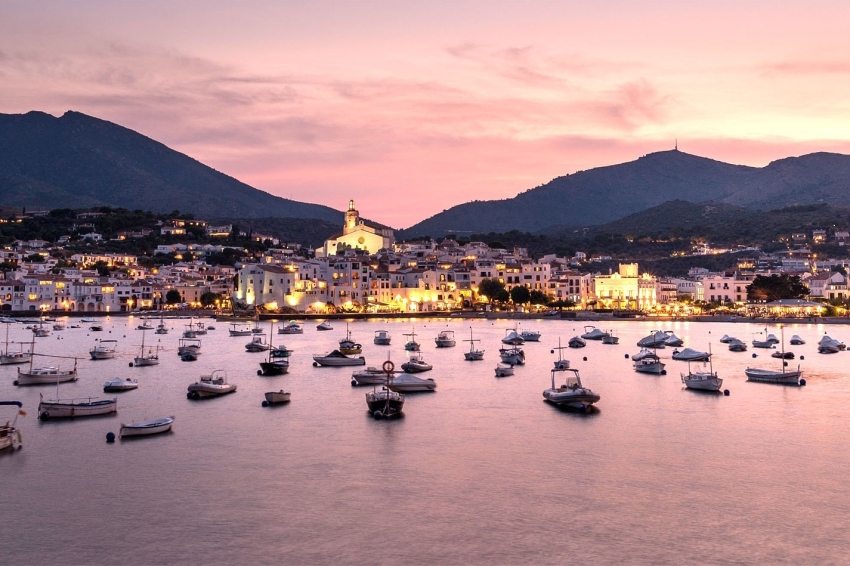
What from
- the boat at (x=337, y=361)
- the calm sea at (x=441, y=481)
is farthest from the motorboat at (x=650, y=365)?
the boat at (x=337, y=361)

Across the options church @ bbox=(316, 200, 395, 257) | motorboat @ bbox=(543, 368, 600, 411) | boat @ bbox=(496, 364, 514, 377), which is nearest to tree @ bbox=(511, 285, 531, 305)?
church @ bbox=(316, 200, 395, 257)

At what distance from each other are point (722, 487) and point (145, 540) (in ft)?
32.6

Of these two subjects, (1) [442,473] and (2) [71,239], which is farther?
(2) [71,239]

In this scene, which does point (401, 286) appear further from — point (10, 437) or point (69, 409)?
point (10, 437)

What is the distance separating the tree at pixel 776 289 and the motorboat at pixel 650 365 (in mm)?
45631

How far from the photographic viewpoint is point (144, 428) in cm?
2022

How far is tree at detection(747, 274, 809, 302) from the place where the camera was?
→ 249 ft

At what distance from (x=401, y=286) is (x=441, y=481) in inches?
2607

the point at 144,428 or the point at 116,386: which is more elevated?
the point at 116,386

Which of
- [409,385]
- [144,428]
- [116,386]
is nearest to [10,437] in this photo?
[144,428]

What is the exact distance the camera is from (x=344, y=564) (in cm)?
1203

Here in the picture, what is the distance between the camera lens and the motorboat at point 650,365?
110 ft

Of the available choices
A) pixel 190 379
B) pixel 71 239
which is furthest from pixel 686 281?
pixel 71 239

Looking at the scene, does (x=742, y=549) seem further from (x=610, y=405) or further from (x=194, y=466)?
(x=610, y=405)
